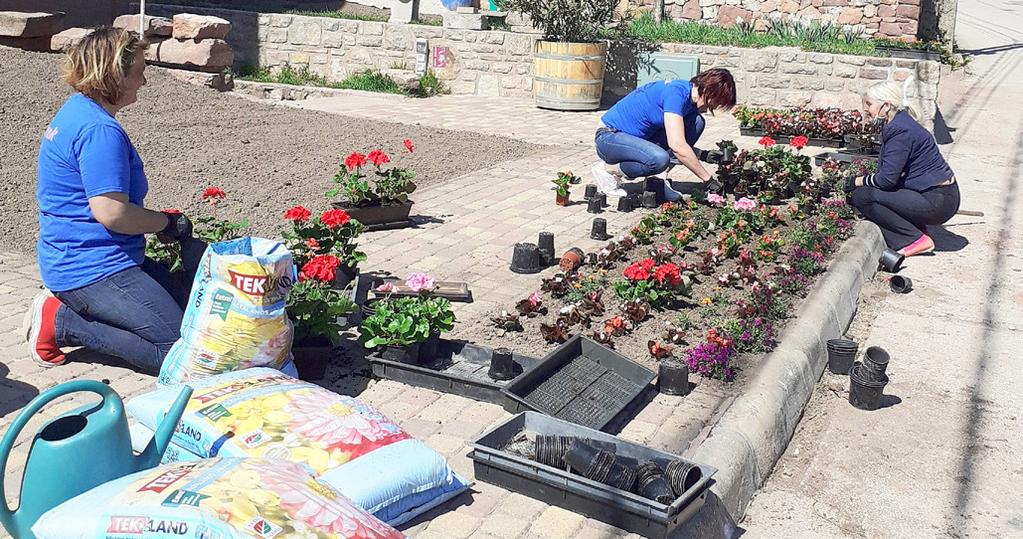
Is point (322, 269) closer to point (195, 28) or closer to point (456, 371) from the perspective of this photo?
point (456, 371)

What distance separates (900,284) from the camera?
7277 mm

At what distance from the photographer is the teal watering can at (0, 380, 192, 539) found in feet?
9.87

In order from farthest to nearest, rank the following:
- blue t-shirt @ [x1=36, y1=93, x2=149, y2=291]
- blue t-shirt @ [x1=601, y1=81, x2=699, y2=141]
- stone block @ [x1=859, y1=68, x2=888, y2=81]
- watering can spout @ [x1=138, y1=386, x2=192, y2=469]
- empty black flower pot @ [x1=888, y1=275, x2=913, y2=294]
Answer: stone block @ [x1=859, y1=68, x2=888, y2=81] → blue t-shirt @ [x1=601, y1=81, x2=699, y2=141] → empty black flower pot @ [x1=888, y1=275, x2=913, y2=294] → blue t-shirt @ [x1=36, y1=93, x2=149, y2=291] → watering can spout @ [x1=138, y1=386, x2=192, y2=469]

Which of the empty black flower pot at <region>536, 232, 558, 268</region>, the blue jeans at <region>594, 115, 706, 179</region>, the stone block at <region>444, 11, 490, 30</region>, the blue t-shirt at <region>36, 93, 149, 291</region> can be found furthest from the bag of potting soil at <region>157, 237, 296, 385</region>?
the stone block at <region>444, 11, 490, 30</region>

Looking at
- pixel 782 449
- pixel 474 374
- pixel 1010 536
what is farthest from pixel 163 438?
pixel 1010 536

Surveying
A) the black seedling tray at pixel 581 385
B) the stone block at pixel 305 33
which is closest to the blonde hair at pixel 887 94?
the black seedling tray at pixel 581 385

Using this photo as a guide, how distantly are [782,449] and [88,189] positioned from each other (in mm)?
3392

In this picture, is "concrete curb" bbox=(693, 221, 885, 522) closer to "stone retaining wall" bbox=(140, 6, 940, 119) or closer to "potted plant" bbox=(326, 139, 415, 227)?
"potted plant" bbox=(326, 139, 415, 227)

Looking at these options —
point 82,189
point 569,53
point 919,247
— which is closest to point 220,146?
point 569,53

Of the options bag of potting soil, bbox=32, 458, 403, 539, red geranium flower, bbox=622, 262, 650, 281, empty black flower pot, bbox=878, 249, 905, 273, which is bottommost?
empty black flower pot, bbox=878, 249, 905, 273

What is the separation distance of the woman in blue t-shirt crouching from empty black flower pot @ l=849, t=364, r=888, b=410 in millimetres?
3412

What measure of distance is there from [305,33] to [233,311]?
40.9 ft

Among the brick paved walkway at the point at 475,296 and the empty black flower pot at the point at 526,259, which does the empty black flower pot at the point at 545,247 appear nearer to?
the empty black flower pot at the point at 526,259

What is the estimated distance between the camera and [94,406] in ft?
10.5
